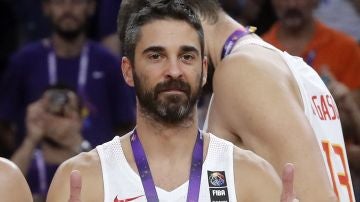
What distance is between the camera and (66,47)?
25.1 feet

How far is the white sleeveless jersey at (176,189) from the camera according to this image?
3920 millimetres

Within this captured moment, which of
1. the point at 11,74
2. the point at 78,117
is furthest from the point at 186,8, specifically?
the point at 11,74

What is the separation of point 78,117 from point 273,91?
3.01m

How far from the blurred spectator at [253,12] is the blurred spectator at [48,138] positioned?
1863mm

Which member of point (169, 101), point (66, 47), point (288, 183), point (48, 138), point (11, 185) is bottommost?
point (48, 138)

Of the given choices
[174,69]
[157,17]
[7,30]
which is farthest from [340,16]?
[174,69]

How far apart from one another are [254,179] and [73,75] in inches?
145

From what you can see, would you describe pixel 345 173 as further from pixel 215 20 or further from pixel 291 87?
pixel 215 20

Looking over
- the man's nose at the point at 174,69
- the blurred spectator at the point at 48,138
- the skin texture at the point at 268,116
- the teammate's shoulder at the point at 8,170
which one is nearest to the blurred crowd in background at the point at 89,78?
the blurred spectator at the point at 48,138

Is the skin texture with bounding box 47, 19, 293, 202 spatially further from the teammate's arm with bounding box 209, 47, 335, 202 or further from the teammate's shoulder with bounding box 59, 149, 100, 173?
the teammate's arm with bounding box 209, 47, 335, 202

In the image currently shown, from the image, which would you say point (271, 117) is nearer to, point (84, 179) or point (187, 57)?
point (187, 57)

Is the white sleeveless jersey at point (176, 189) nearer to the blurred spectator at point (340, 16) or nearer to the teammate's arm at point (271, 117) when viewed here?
the teammate's arm at point (271, 117)

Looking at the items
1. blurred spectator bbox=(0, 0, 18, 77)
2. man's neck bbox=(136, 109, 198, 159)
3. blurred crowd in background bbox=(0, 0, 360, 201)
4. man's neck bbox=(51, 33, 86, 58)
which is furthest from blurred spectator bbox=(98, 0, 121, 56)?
man's neck bbox=(136, 109, 198, 159)

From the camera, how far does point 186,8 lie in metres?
4.26
